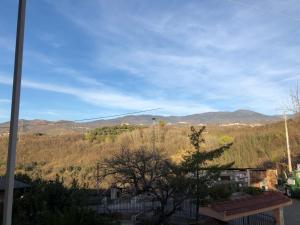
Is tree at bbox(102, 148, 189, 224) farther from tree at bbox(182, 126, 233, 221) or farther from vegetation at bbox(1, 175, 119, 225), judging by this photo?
vegetation at bbox(1, 175, 119, 225)

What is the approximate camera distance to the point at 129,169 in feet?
47.0

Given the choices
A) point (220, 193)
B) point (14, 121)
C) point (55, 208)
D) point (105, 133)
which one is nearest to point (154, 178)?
point (55, 208)

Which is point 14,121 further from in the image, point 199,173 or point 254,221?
point 254,221

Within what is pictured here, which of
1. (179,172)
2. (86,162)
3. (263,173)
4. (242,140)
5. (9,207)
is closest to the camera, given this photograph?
(9,207)

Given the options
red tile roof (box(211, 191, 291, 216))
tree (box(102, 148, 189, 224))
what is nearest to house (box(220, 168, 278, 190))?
red tile roof (box(211, 191, 291, 216))

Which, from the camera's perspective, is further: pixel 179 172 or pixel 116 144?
pixel 116 144

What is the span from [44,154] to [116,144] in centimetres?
943

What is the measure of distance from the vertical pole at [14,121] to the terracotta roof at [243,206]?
6320 mm

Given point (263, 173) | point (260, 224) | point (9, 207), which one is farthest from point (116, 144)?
point (9, 207)

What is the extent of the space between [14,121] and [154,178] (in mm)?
7541

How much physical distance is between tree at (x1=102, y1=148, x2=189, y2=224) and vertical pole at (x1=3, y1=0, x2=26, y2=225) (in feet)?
23.4

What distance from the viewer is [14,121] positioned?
7.14 m

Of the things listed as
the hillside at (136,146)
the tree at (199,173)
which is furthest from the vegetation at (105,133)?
the tree at (199,173)

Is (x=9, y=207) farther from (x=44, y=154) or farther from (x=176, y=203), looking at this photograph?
(x=44, y=154)
